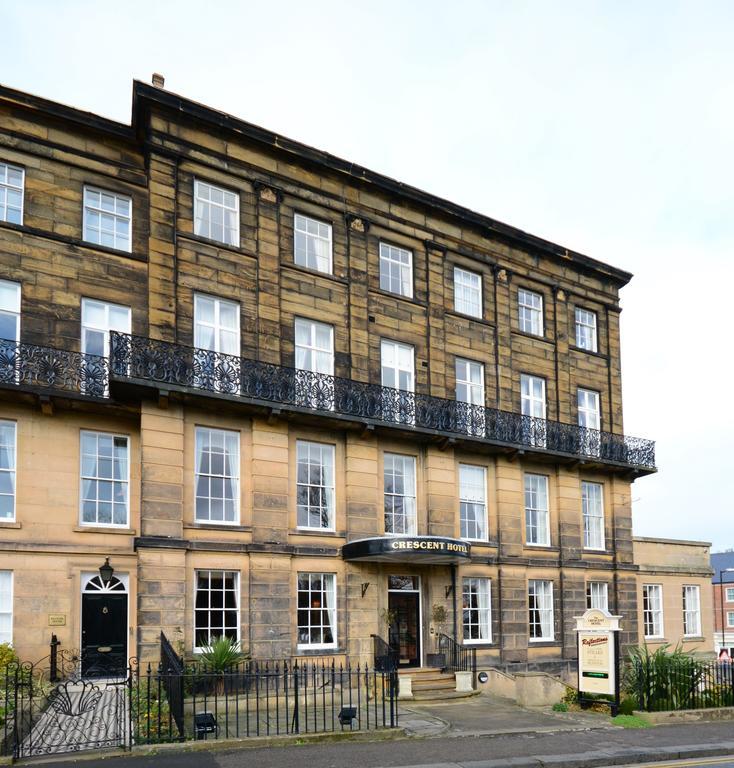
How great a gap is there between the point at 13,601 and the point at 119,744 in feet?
23.2

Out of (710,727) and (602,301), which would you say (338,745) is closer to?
(710,727)

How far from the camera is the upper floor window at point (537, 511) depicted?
28844 mm

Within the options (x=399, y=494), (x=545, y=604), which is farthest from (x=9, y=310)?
(x=545, y=604)

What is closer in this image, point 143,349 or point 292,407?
point 143,349

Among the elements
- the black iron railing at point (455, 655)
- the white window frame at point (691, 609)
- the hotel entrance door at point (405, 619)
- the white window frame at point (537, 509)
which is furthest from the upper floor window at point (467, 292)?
the white window frame at point (691, 609)

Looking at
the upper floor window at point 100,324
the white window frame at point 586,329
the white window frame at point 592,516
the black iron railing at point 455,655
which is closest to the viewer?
the upper floor window at point 100,324

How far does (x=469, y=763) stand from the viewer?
13711 millimetres

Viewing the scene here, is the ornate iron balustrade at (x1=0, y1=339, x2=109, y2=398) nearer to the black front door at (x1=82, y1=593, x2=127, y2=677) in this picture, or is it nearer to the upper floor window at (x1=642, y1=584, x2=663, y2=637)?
the black front door at (x1=82, y1=593, x2=127, y2=677)

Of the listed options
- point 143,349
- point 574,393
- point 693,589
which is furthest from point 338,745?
point 693,589

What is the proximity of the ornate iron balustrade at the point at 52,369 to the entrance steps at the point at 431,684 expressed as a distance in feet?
35.1

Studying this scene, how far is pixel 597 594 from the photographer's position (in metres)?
30.6

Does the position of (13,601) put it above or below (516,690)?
above

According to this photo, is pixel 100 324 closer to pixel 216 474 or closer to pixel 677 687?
pixel 216 474

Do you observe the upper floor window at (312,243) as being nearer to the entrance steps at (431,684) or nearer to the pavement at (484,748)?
the entrance steps at (431,684)
